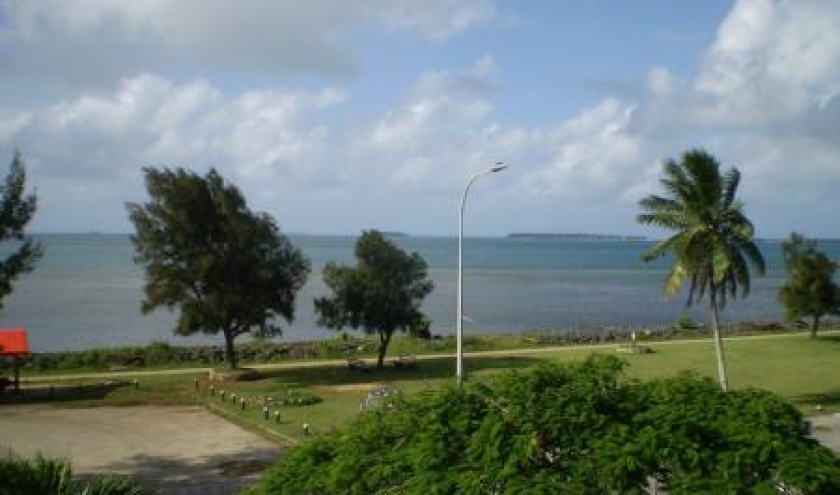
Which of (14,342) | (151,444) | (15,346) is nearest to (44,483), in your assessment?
(151,444)

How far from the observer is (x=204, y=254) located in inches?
1710

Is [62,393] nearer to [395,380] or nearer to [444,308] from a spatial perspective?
[395,380]

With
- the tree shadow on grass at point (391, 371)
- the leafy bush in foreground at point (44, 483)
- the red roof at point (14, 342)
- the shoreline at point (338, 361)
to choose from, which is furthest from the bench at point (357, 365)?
the leafy bush in foreground at point (44, 483)

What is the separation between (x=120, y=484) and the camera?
11.0 metres

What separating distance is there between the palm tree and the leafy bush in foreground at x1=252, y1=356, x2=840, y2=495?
20761 mm

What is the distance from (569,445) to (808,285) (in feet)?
157

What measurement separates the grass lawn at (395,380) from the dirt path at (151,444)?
1.44 meters

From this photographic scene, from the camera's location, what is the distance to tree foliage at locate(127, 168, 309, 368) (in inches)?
1692

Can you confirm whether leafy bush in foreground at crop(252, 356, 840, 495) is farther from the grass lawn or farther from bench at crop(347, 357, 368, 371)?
bench at crop(347, 357, 368, 371)

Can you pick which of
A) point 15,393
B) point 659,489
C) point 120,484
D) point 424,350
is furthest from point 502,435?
point 424,350

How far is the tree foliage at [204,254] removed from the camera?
43.0 m

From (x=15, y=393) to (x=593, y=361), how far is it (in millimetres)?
35573

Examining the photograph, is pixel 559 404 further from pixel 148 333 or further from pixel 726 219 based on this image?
pixel 148 333

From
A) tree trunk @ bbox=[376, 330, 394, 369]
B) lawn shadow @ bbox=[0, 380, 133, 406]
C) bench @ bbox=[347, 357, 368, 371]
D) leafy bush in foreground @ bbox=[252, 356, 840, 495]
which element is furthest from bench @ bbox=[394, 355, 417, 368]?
leafy bush in foreground @ bbox=[252, 356, 840, 495]
